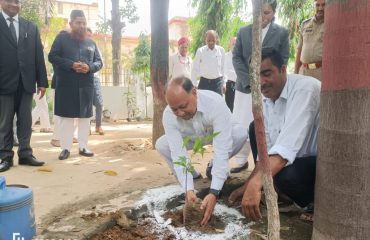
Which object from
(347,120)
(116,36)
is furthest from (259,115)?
(116,36)

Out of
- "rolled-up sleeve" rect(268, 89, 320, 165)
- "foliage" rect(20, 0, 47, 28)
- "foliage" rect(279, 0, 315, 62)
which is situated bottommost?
"rolled-up sleeve" rect(268, 89, 320, 165)

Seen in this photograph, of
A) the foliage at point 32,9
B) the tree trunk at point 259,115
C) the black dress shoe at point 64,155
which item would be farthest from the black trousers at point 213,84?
the foliage at point 32,9

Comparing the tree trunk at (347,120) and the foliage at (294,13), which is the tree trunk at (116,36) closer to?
the foliage at (294,13)

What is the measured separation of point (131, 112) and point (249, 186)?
8.91 metres

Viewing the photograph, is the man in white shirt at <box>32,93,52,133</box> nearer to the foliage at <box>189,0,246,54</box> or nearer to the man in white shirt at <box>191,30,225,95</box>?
the man in white shirt at <box>191,30,225,95</box>

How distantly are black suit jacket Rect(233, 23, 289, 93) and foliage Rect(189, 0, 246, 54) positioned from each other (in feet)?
19.7

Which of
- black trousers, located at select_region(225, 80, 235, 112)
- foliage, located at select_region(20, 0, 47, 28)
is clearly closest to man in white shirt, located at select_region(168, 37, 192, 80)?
black trousers, located at select_region(225, 80, 235, 112)

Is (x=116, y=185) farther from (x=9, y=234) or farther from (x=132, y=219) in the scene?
(x=9, y=234)

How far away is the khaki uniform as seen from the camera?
3291 millimetres

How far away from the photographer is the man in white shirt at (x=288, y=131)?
2.14 m

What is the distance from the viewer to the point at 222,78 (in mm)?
6324

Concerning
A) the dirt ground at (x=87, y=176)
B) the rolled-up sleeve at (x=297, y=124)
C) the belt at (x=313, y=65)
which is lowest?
the dirt ground at (x=87, y=176)

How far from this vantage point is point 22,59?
3955 mm

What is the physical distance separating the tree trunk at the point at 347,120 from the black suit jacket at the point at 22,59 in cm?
318
